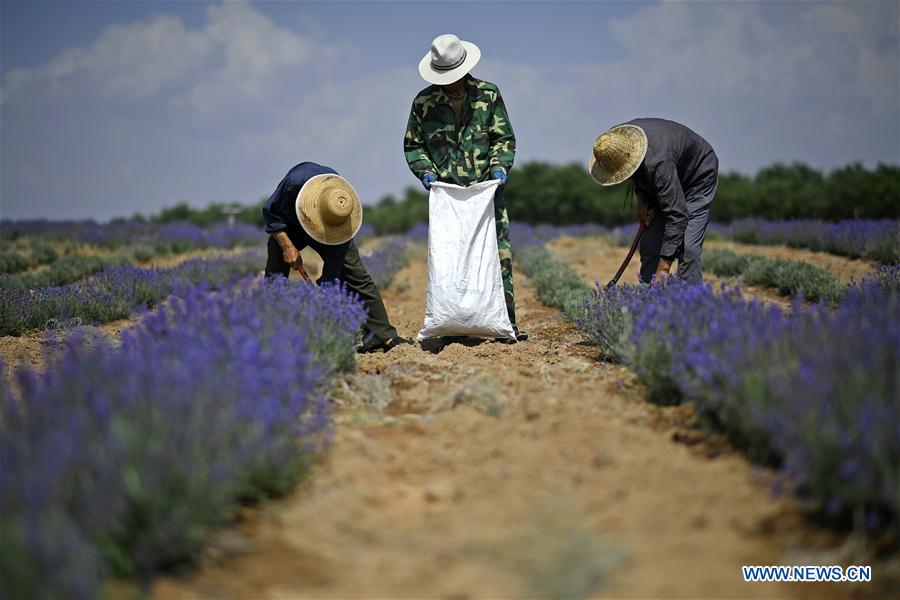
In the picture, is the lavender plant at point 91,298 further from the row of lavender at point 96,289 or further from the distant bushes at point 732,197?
the distant bushes at point 732,197

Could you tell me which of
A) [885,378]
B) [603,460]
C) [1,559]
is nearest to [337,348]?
[603,460]

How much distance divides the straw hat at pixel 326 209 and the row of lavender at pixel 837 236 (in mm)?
7022

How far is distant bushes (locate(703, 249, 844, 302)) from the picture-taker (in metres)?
7.83

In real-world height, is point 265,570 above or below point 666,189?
below

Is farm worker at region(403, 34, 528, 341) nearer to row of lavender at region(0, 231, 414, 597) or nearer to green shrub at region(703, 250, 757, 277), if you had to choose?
row of lavender at region(0, 231, 414, 597)

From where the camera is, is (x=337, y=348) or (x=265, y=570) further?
(x=337, y=348)

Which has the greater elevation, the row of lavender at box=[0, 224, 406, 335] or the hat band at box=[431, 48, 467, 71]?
the hat band at box=[431, 48, 467, 71]

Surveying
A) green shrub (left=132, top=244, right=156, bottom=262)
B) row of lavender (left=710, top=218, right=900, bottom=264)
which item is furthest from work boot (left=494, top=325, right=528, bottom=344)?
green shrub (left=132, top=244, right=156, bottom=262)

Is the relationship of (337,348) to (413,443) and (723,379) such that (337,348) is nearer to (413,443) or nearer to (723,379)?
(413,443)

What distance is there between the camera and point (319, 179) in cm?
506

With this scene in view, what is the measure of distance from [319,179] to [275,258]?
69 centimetres

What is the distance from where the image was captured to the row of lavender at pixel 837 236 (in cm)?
1038

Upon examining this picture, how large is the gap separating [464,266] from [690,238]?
63.3 inches

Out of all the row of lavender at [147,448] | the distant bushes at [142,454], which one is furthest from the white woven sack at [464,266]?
the distant bushes at [142,454]
